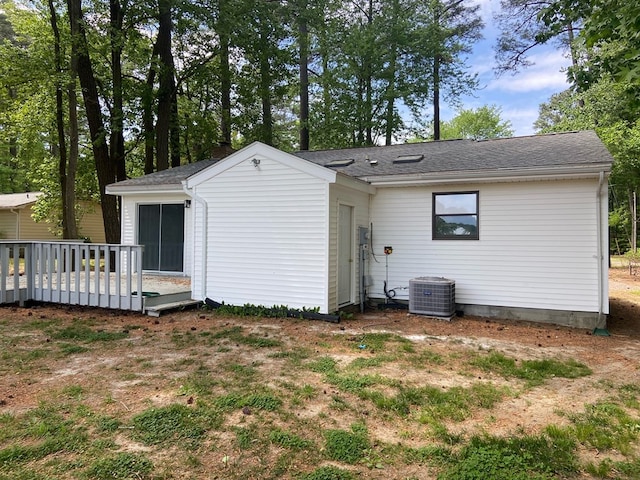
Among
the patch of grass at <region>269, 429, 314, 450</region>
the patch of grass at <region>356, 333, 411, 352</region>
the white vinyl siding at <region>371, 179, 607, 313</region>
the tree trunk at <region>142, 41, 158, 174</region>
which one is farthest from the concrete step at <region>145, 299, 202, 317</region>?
the tree trunk at <region>142, 41, 158, 174</region>

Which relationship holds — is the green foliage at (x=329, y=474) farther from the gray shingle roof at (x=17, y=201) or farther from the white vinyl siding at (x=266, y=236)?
the gray shingle roof at (x=17, y=201)

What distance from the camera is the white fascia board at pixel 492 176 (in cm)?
613

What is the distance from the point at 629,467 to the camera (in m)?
2.44

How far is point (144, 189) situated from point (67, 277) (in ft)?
10.8

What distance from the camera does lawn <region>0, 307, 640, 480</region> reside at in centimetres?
245

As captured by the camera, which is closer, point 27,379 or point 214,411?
point 214,411

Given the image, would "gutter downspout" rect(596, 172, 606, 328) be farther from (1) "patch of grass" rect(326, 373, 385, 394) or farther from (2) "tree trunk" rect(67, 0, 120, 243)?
(2) "tree trunk" rect(67, 0, 120, 243)

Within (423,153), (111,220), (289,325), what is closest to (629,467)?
(289,325)

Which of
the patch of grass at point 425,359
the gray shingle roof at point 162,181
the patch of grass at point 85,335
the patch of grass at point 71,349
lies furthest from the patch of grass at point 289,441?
the gray shingle roof at point 162,181

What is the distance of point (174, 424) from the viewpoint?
2.90m

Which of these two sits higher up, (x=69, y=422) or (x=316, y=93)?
(x=316, y=93)

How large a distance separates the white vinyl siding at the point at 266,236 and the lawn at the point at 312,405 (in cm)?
124

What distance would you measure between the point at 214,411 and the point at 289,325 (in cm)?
313

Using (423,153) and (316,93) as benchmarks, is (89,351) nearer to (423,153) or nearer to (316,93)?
(423,153)
